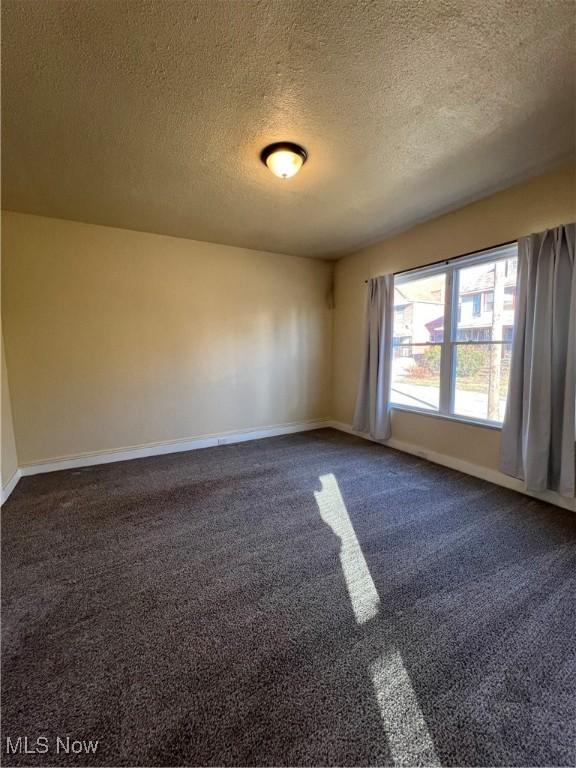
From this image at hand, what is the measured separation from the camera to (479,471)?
306 cm

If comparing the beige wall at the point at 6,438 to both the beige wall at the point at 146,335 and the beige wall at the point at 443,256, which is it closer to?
the beige wall at the point at 146,335

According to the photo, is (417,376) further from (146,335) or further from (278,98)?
(146,335)

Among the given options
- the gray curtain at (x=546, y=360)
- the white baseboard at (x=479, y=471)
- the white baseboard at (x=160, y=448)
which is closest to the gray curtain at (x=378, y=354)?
the white baseboard at (x=479, y=471)

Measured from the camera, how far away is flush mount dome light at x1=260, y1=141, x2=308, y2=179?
6.93ft

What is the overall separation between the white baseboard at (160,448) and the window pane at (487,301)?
2.64 m

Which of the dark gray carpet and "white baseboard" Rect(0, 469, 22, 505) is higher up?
"white baseboard" Rect(0, 469, 22, 505)

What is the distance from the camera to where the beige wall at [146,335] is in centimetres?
321

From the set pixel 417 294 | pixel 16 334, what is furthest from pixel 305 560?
pixel 16 334

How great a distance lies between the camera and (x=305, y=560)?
6.20ft

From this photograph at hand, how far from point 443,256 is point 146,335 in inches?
137

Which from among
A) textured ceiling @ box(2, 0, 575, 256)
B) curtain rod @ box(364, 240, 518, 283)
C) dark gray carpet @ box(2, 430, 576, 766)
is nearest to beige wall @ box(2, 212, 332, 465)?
textured ceiling @ box(2, 0, 575, 256)

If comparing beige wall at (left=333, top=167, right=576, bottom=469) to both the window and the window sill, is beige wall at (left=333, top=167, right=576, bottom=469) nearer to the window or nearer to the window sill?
the window sill

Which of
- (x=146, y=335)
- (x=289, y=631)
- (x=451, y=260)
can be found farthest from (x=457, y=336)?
(x=146, y=335)

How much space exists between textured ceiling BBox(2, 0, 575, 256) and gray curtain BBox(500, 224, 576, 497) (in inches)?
27.8
